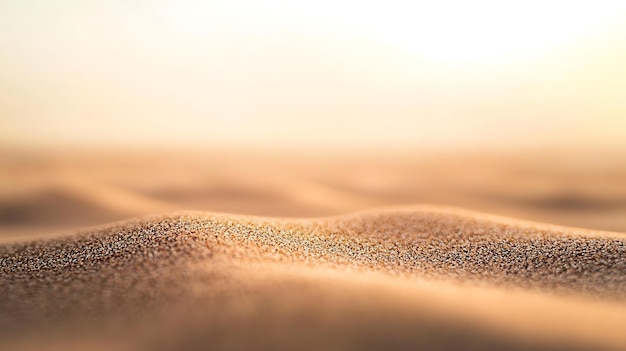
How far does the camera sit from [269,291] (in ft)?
19.1

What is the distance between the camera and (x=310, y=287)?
592 cm

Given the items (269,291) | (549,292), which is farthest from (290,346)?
(549,292)

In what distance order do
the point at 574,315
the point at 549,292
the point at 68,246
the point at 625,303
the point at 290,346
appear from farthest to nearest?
the point at 68,246 → the point at 549,292 → the point at 625,303 → the point at 574,315 → the point at 290,346

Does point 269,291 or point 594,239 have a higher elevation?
point 594,239

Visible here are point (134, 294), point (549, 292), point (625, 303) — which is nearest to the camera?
point (134, 294)

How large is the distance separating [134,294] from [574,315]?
211 inches

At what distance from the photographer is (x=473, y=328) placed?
4.96m

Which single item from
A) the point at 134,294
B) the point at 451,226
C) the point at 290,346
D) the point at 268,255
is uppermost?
the point at 451,226

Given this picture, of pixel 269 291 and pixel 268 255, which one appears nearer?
pixel 269 291

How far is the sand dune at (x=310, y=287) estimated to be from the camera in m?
4.94

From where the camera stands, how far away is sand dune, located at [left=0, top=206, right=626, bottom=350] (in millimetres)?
4941

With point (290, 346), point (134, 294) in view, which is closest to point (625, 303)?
point (290, 346)

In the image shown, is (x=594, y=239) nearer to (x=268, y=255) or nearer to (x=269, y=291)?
(x=268, y=255)

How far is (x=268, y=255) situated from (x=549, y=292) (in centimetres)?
442
